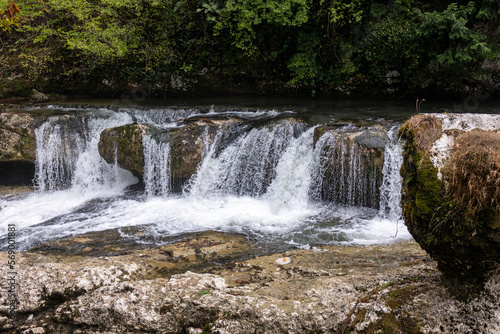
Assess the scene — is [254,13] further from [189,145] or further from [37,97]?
[37,97]

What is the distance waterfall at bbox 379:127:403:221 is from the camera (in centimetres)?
669

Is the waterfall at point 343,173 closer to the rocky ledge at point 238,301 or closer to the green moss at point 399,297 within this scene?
the rocky ledge at point 238,301

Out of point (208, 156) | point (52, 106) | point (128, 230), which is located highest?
point (52, 106)

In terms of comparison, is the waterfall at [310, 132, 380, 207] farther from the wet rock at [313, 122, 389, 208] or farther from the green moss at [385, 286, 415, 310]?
the green moss at [385, 286, 415, 310]

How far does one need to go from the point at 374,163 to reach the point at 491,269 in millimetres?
4838

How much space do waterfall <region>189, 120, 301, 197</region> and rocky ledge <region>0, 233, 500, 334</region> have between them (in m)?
3.81

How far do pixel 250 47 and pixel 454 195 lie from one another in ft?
33.6

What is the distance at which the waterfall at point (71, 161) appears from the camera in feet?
30.9

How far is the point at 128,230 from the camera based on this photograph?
21.4 ft

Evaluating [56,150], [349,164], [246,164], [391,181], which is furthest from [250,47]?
[391,181]

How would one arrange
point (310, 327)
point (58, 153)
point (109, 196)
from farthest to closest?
point (58, 153)
point (109, 196)
point (310, 327)

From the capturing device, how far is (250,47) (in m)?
11.5

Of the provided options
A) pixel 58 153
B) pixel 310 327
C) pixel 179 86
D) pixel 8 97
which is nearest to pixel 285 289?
pixel 310 327

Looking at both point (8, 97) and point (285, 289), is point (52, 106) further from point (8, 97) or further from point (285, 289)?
point (285, 289)
